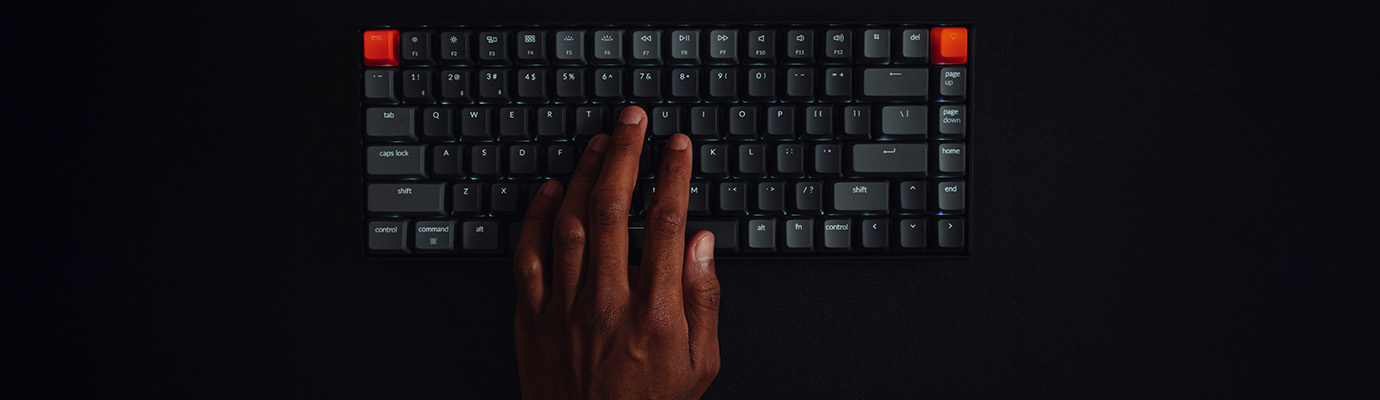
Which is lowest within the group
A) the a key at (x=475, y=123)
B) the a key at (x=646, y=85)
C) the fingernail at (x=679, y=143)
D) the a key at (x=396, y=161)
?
the a key at (x=396, y=161)

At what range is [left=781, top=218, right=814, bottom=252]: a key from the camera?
27.3 inches

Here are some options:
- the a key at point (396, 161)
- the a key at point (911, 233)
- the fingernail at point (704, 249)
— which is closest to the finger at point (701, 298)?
the fingernail at point (704, 249)

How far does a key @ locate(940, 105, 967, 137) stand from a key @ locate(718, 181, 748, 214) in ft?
0.73

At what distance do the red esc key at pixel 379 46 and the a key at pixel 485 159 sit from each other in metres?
0.13

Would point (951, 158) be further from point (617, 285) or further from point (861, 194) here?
point (617, 285)

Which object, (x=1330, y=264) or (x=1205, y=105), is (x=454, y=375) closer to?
(x=1205, y=105)

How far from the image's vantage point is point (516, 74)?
69 centimetres

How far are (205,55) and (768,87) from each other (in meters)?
0.67

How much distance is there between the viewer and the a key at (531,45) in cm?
69

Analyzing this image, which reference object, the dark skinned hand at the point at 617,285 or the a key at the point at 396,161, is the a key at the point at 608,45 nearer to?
the dark skinned hand at the point at 617,285

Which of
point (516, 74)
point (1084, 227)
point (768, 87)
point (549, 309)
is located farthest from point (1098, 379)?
point (516, 74)

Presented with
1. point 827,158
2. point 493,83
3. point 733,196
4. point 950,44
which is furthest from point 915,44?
point 493,83

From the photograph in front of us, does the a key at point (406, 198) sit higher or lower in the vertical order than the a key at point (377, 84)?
lower

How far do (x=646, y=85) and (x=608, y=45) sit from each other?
0.19 ft
